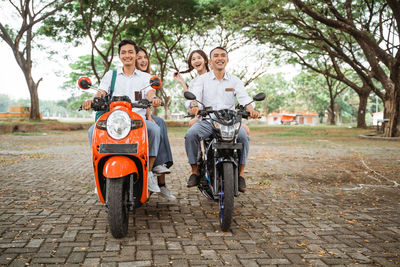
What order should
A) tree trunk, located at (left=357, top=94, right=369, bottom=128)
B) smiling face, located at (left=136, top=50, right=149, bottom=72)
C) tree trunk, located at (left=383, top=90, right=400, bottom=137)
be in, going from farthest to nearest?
tree trunk, located at (left=357, top=94, right=369, bottom=128) < tree trunk, located at (left=383, top=90, right=400, bottom=137) < smiling face, located at (left=136, top=50, right=149, bottom=72)

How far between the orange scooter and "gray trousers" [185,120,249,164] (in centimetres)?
77

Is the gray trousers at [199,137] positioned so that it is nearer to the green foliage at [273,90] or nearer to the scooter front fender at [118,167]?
the scooter front fender at [118,167]

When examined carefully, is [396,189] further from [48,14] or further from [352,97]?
[352,97]

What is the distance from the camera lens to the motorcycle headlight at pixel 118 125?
321cm

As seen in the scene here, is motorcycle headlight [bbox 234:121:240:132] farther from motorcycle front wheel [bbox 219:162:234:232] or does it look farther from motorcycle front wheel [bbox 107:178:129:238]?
motorcycle front wheel [bbox 107:178:129:238]

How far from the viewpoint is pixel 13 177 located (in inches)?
242

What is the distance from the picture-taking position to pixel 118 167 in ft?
10.2

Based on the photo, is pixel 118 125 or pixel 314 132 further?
pixel 314 132

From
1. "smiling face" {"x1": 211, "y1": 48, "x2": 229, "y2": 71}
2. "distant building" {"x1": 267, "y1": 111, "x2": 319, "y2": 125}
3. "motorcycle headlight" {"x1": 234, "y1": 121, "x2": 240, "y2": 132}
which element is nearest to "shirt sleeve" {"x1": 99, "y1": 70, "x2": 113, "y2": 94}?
"smiling face" {"x1": 211, "y1": 48, "x2": 229, "y2": 71}

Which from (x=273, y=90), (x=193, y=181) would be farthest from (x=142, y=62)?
(x=273, y=90)

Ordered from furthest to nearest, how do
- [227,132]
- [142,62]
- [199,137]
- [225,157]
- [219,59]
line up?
1. [142,62]
2. [219,59]
3. [199,137]
4. [225,157]
5. [227,132]

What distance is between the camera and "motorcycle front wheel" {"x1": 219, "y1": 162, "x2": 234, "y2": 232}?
3.35 m

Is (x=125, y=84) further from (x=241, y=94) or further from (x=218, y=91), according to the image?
(x=241, y=94)

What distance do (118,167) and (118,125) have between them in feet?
1.25
